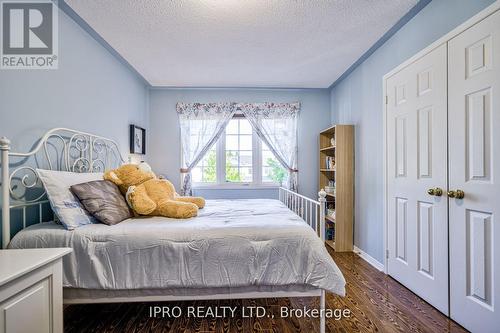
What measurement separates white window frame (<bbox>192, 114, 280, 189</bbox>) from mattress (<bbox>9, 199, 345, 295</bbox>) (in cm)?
247

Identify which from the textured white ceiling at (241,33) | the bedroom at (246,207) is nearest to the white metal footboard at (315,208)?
the bedroom at (246,207)

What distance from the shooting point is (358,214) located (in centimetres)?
323

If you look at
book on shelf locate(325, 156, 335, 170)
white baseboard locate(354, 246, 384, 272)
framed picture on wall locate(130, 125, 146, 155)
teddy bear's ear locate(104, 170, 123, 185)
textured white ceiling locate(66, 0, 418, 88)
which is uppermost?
textured white ceiling locate(66, 0, 418, 88)

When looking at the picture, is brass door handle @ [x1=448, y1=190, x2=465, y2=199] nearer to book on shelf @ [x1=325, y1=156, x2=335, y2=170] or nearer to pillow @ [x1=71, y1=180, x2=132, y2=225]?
book on shelf @ [x1=325, y1=156, x2=335, y2=170]

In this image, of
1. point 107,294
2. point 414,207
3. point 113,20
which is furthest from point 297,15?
point 107,294

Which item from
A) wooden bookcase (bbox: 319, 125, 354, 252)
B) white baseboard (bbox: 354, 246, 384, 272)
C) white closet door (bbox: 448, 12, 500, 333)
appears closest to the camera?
white closet door (bbox: 448, 12, 500, 333)

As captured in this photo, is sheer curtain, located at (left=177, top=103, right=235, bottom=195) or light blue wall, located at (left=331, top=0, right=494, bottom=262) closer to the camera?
light blue wall, located at (left=331, top=0, right=494, bottom=262)

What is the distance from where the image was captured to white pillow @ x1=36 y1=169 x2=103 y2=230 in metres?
1.60

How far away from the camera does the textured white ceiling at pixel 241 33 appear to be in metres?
2.04

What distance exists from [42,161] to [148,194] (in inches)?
31.5

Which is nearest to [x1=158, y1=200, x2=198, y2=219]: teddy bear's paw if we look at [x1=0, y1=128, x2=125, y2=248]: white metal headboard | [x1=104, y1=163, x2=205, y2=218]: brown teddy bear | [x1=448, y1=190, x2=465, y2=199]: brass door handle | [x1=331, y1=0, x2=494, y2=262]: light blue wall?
[x1=104, y1=163, x2=205, y2=218]: brown teddy bear

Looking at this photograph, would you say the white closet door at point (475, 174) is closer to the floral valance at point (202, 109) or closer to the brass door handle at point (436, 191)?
the brass door handle at point (436, 191)

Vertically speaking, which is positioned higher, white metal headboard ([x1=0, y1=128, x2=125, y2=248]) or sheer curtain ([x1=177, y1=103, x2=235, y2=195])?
sheer curtain ([x1=177, y1=103, x2=235, y2=195])

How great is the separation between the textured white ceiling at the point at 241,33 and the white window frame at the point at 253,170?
1079mm
